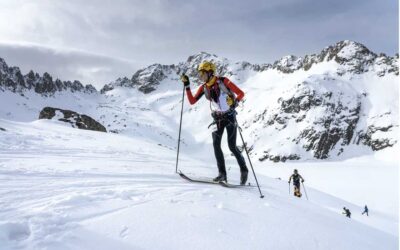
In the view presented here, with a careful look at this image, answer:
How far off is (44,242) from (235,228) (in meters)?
2.74

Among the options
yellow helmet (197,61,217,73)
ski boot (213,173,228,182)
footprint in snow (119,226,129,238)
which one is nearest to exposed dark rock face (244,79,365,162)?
ski boot (213,173,228,182)

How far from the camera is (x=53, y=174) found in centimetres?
919

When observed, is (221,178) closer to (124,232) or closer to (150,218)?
(150,218)

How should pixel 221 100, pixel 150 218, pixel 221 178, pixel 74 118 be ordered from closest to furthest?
pixel 150 218 → pixel 221 100 → pixel 221 178 → pixel 74 118

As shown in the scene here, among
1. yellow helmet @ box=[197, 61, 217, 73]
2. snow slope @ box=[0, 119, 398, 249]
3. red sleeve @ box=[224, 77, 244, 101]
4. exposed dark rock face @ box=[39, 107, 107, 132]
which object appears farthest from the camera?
exposed dark rock face @ box=[39, 107, 107, 132]

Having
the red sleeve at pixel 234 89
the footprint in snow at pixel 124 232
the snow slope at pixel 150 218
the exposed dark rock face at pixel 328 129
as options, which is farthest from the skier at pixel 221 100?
the exposed dark rock face at pixel 328 129

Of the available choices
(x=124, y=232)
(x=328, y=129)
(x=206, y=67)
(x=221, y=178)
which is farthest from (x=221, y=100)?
(x=328, y=129)

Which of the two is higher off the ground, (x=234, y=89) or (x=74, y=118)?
(x=74, y=118)

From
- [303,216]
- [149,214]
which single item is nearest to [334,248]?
[303,216]

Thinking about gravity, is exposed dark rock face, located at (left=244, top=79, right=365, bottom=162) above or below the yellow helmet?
above

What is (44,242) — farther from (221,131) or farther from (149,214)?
(221,131)

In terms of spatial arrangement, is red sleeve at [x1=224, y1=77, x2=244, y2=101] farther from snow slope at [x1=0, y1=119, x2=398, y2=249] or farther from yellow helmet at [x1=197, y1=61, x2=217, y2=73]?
snow slope at [x1=0, y1=119, x2=398, y2=249]

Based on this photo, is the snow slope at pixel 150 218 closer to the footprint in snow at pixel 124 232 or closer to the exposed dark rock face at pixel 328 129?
the footprint in snow at pixel 124 232

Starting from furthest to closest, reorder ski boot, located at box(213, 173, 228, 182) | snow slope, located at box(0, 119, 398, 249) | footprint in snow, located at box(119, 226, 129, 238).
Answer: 1. ski boot, located at box(213, 173, 228, 182)
2. footprint in snow, located at box(119, 226, 129, 238)
3. snow slope, located at box(0, 119, 398, 249)
